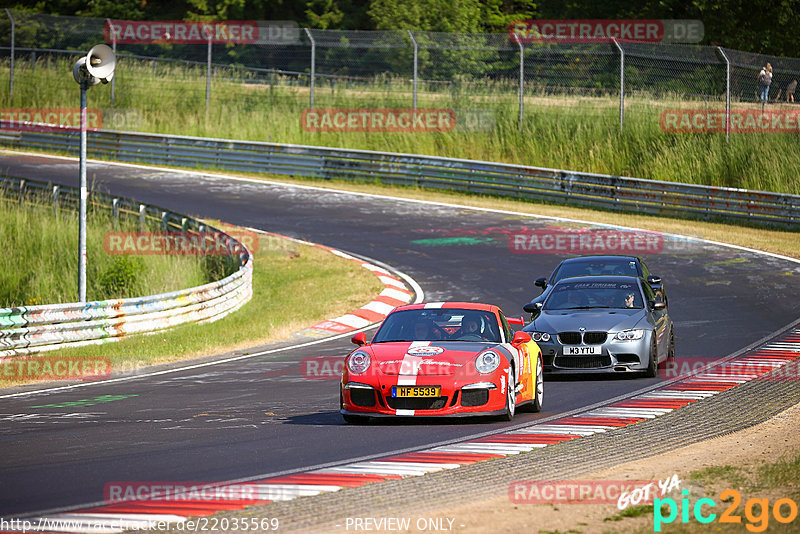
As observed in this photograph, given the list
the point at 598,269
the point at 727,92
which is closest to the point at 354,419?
the point at 598,269

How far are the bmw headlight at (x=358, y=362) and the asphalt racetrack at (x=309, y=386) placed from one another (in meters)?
0.59

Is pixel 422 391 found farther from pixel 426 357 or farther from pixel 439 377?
pixel 426 357

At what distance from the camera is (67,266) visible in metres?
25.3

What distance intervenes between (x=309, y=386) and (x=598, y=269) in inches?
225

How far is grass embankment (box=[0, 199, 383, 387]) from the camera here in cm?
1778

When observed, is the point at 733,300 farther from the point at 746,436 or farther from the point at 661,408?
the point at 746,436

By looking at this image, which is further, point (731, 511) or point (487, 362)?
point (487, 362)

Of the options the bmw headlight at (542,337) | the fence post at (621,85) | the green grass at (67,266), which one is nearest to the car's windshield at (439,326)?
the bmw headlight at (542,337)

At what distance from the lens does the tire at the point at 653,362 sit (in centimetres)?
1423

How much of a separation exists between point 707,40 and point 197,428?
45.3 meters

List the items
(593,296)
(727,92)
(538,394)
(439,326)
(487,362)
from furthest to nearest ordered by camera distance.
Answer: (727,92) < (593,296) < (439,326) < (538,394) < (487,362)

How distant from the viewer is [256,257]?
86.5 ft

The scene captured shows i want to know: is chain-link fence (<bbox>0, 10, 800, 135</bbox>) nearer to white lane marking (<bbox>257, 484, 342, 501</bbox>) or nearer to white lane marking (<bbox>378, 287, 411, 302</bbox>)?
white lane marking (<bbox>378, 287, 411, 302</bbox>)

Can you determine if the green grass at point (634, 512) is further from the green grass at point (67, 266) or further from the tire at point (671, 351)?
the green grass at point (67, 266)
